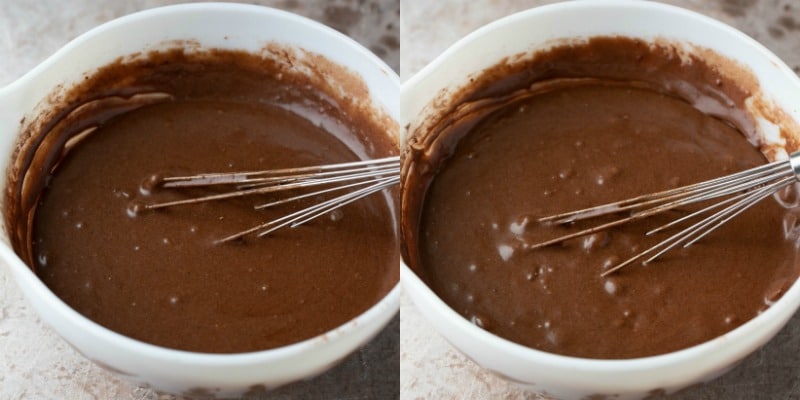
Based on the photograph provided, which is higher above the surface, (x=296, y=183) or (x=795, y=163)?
(x=795, y=163)

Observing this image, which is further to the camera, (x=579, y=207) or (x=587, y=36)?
(x=587, y=36)

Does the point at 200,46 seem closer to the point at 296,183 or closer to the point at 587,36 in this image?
the point at 296,183

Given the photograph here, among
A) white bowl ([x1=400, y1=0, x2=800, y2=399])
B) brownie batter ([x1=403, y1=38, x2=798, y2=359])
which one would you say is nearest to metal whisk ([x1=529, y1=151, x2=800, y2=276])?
brownie batter ([x1=403, y1=38, x2=798, y2=359])

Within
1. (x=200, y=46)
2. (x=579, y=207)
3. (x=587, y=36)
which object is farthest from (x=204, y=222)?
(x=587, y=36)

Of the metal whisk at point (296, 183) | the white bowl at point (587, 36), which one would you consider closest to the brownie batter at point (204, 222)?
the metal whisk at point (296, 183)

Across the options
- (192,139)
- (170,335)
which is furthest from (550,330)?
(192,139)

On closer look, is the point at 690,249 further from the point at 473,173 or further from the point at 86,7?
the point at 86,7

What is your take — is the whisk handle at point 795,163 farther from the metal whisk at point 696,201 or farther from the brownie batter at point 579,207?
the brownie batter at point 579,207

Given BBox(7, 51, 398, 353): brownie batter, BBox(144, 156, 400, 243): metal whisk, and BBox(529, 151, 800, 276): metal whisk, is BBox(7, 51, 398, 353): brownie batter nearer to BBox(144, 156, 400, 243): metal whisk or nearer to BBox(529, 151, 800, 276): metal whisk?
BBox(144, 156, 400, 243): metal whisk
